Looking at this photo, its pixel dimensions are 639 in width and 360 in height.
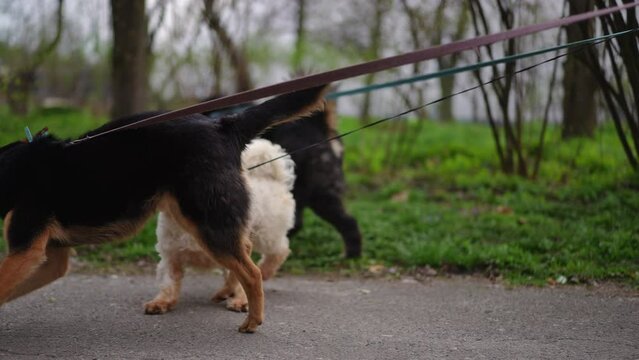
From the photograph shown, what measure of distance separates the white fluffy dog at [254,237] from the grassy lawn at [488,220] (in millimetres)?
1295

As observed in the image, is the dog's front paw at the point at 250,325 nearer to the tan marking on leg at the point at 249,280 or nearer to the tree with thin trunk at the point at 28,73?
the tan marking on leg at the point at 249,280

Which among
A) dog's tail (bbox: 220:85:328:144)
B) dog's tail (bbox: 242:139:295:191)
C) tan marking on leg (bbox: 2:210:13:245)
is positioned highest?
dog's tail (bbox: 220:85:328:144)

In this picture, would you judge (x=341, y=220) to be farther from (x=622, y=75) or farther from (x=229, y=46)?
(x=229, y=46)

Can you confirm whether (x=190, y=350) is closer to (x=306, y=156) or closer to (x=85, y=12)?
(x=306, y=156)

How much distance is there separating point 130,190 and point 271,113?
1.01 metres

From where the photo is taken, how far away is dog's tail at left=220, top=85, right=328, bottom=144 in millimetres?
4078

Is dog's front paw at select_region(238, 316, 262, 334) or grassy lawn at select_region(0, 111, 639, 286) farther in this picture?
grassy lawn at select_region(0, 111, 639, 286)

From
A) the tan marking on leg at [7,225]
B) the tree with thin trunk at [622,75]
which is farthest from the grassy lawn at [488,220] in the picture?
the tan marking on leg at [7,225]

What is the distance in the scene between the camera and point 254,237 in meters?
4.86

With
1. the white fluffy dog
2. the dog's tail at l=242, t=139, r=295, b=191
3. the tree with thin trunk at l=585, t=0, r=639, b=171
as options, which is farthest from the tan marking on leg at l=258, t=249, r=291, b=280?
the tree with thin trunk at l=585, t=0, r=639, b=171

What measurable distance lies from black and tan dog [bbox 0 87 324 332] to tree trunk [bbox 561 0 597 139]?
529cm

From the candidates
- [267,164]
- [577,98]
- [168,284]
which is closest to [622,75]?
[577,98]

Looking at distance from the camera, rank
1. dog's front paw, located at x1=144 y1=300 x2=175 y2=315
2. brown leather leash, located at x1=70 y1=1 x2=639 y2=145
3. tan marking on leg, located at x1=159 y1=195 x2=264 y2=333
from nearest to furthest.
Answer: brown leather leash, located at x1=70 y1=1 x2=639 y2=145, tan marking on leg, located at x1=159 y1=195 x2=264 y2=333, dog's front paw, located at x1=144 y1=300 x2=175 y2=315

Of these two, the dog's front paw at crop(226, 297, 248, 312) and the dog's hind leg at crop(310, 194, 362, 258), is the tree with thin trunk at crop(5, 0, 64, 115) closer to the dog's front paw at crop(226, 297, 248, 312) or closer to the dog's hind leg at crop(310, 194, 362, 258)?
the dog's hind leg at crop(310, 194, 362, 258)
